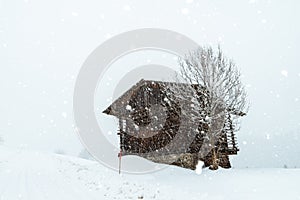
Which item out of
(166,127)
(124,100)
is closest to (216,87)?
(166,127)

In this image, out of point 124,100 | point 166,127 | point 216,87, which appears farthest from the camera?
point 124,100

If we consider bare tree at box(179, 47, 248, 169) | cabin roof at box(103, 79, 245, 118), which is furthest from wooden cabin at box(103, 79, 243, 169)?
bare tree at box(179, 47, 248, 169)

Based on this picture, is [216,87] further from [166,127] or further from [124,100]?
[124,100]

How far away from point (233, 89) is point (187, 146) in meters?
5.22

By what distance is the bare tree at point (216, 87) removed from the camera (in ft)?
62.1

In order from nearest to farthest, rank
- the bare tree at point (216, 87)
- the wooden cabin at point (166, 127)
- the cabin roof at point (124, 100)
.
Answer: the bare tree at point (216, 87) → the wooden cabin at point (166, 127) → the cabin roof at point (124, 100)

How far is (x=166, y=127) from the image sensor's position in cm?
2291

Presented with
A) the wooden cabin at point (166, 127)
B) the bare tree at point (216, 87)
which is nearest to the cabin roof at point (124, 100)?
the wooden cabin at point (166, 127)

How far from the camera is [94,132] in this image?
39.8 metres

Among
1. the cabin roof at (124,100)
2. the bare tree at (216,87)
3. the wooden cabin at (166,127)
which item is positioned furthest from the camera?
the cabin roof at (124,100)

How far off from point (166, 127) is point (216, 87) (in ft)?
18.5

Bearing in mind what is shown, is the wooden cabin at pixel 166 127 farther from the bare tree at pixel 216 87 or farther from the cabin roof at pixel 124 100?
the bare tree at pixel 216 87

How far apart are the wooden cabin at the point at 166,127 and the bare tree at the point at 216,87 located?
41cm

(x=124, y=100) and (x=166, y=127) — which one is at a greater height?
(x=124, y=100)
